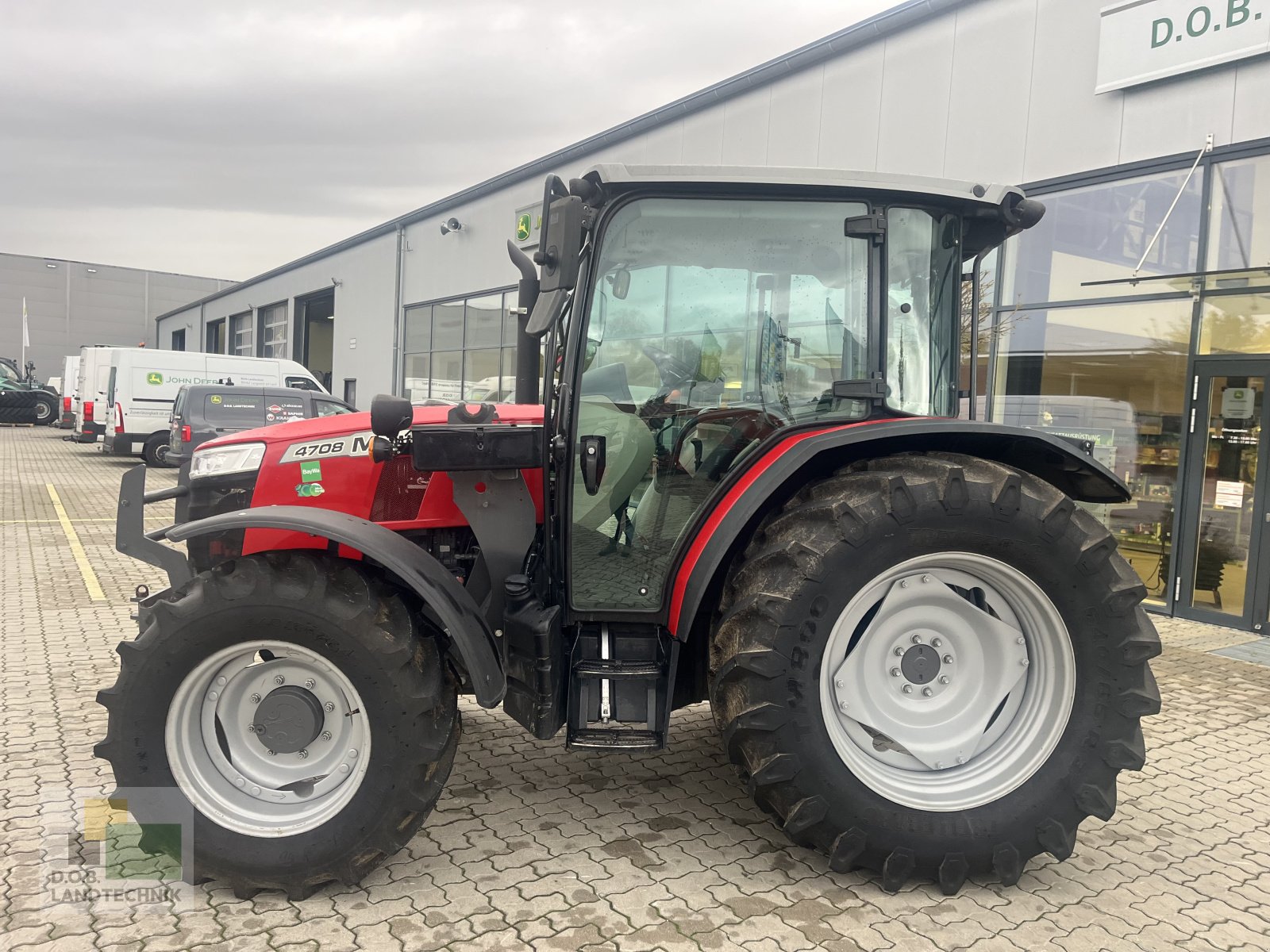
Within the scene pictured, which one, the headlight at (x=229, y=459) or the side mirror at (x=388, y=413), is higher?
the side mirror at (x=388, y=413)

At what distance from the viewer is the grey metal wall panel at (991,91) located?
8281 mm

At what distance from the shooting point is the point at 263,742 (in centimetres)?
289

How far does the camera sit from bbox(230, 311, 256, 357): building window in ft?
118

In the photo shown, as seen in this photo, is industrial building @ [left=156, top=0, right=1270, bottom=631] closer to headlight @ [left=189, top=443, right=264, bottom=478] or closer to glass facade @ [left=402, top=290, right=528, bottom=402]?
headlight @ [left=189, top=443, right=264, bottom=478]

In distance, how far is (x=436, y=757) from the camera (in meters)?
2.79

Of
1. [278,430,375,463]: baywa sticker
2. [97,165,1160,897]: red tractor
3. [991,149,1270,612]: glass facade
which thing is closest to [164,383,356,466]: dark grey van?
[991,149,1270,612]: glass facade

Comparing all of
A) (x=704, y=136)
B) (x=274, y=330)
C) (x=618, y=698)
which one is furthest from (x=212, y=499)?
(x=274, y=330)

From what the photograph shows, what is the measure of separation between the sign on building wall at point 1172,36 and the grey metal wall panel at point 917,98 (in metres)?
1.57

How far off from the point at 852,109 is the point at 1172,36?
3.34m

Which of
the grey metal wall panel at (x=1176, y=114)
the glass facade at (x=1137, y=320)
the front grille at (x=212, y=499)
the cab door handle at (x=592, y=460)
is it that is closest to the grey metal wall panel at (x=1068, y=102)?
the grey metal wall panel at (x=1176, y=114)

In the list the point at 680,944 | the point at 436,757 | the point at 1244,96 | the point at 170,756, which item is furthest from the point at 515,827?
the point at 1244,96

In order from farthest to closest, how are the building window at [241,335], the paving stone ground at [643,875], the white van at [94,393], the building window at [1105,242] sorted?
the building window at [241,335] < the white van at [94,393] < the building window at [1105,242] < the paving stone ground at [643,875]

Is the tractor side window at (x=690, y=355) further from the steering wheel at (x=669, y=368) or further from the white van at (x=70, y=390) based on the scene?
the white van at (x=70, y=390)

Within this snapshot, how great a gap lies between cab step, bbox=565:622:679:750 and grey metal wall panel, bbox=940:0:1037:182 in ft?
23.9
